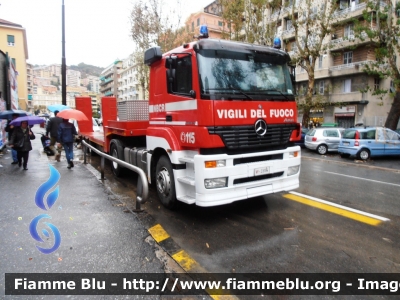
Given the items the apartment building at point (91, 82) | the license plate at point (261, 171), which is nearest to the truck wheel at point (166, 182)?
the license plate at point (261, 171)

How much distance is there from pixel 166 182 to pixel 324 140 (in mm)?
13120

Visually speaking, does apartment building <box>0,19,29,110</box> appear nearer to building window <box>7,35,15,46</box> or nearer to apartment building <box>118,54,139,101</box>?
building window <box>7,35,15,46</box>

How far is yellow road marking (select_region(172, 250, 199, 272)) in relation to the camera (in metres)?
3.16

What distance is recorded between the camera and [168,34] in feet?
78.0

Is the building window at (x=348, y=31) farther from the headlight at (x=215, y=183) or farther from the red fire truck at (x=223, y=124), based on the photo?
the headlight at (x=215, y=183)

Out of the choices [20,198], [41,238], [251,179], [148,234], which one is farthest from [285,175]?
[20,198]

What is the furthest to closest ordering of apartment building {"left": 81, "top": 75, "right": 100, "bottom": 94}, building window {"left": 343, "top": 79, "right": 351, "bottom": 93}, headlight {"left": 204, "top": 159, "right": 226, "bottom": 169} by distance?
apartment building {"left": 81, "top": 75, "right": 100, "bottom": 94}
building window {"left": 343, "top": 79, "right": 351, "bottom": 93}
headlight {"left": 204, "top": 159, "right": 226, "bottom": 169}

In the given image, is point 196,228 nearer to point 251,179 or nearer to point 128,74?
point 251,179

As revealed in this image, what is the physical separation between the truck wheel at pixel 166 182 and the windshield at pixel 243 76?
4.81ft

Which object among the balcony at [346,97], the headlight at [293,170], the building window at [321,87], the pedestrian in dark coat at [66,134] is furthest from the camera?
the building window at [321,87]

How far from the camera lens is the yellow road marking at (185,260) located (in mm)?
3158

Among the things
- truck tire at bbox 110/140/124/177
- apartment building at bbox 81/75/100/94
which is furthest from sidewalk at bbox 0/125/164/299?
apartment building at bbox 81/75/100/94

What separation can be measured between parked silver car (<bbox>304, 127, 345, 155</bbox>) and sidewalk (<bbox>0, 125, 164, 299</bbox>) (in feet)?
42.2

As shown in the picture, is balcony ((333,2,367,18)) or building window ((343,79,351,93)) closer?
balcony ((333,2,367,18))
